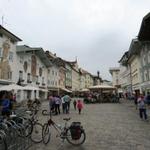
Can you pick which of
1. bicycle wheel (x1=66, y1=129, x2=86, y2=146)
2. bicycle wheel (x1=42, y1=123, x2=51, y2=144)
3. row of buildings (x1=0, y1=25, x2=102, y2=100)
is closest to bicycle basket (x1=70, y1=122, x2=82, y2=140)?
bicycle wheel (x1=66, y1=129, x2=86, y2=146)

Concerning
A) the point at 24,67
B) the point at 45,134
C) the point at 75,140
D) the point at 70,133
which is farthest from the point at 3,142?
the point at 24,67

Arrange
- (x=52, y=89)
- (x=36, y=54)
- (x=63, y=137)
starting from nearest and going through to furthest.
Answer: (x=63, y=137), (x=36, y=54), (x=52, y=89)

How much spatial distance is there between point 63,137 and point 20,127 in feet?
5.16

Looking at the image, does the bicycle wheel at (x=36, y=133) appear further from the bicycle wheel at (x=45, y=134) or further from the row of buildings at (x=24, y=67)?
the row of buildings at (x=24, y=67)

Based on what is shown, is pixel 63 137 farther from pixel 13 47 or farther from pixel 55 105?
pixel 13 47

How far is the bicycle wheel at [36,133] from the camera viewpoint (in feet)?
31.3

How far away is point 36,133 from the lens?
9828 mm

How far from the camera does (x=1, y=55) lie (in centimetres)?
3159

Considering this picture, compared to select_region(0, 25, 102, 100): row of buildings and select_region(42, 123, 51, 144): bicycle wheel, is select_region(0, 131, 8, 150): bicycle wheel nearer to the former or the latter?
select_region(42, 123, 51, 144): bicycle wheel

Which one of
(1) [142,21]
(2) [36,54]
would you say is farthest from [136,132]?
(2) [36,54]

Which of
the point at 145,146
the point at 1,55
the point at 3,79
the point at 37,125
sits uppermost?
the point at 1,55

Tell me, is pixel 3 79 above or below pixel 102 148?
above

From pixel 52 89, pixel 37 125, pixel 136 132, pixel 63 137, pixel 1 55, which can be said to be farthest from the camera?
pixel 52 89

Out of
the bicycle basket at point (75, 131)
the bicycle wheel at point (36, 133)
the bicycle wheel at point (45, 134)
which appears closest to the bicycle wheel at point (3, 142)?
the bicycle wheel at point (45, 134)
